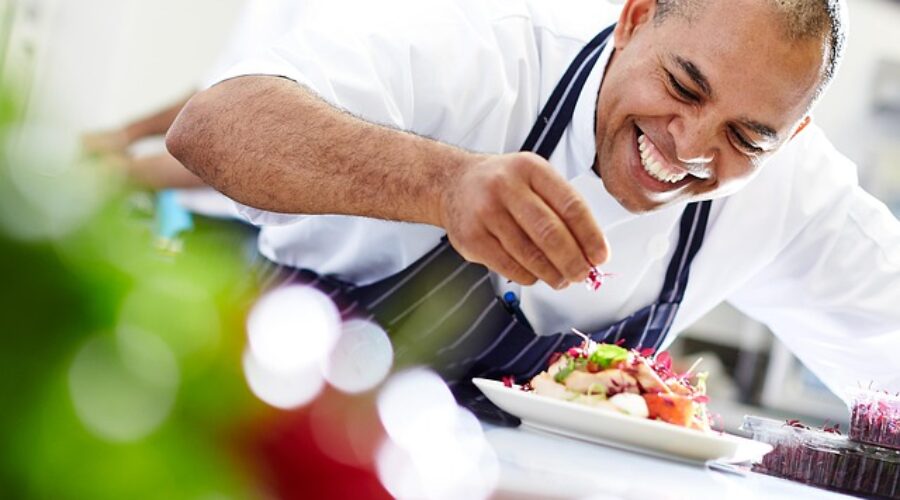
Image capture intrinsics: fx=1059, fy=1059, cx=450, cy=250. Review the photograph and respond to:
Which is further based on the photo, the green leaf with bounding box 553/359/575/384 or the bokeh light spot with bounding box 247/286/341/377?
the green leaf with bounding box 553/359/575/384

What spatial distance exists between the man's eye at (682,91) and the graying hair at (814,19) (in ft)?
0.35

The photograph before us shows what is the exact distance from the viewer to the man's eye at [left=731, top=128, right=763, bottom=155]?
1782 mm

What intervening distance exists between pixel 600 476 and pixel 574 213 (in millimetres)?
249

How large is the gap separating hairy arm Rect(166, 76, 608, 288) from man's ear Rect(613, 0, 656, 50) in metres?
0.70

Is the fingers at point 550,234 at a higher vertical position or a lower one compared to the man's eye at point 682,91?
lower

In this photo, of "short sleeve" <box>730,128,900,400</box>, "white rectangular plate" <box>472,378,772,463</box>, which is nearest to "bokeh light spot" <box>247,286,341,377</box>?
"white rectangular plate" <box>472,378,772,463</box>

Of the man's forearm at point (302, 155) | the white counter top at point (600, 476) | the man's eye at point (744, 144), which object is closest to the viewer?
the white counter top at point (600, 476)

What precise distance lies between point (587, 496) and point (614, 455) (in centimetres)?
44

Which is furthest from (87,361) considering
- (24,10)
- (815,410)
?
(815,410)

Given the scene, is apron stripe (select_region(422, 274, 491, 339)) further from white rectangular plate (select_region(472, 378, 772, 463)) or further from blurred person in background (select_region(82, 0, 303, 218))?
blurred person in background (select_region(82, 0, 303, 218))

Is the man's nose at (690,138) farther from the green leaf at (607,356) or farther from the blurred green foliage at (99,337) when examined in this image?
the blurred green foliage at (99,337)

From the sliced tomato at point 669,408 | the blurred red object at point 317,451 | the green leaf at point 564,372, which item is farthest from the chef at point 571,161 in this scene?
the blurred red object at point 317,451

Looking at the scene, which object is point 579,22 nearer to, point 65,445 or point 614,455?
point 614,455

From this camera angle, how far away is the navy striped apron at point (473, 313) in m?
1.89
